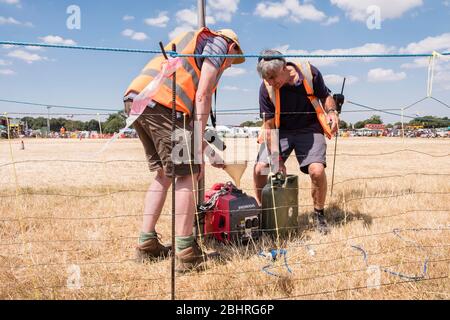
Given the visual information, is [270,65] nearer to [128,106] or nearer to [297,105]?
[297,105]

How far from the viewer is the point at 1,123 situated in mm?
3855

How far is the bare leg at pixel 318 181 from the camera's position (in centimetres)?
375

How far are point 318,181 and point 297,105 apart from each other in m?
0.85

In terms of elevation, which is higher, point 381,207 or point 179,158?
point 179,158

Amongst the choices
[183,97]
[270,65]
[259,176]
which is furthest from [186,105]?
[259,176]

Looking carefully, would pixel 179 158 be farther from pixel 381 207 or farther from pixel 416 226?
pixel 381 207

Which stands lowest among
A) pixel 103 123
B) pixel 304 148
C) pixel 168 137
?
pixel 304 148

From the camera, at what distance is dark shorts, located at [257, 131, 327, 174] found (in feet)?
12.6

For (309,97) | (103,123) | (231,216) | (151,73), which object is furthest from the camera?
(103,123)

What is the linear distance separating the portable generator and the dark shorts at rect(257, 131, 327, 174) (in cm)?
74

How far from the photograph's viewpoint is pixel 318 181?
3795 mm

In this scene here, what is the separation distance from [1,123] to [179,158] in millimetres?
2432

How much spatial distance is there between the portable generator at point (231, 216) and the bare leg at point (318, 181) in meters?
0.73
